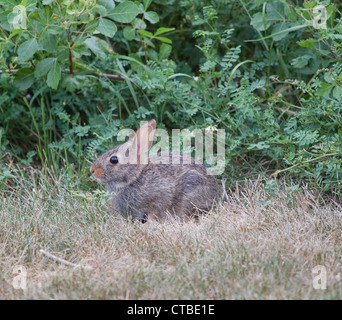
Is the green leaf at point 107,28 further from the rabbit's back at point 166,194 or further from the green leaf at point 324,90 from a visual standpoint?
the green leaf at point 324,90

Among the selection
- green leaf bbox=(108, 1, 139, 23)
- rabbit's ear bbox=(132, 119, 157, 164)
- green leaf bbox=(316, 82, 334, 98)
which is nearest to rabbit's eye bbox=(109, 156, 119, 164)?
rabbit's ear bbox=(132, 119, 157, 164)

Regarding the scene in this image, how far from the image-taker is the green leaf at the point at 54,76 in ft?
15.9

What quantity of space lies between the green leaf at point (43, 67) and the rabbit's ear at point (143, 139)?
1.02 m

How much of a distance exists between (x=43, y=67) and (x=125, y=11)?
81cm

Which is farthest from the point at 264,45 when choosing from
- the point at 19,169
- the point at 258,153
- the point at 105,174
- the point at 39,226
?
the point at 39,226

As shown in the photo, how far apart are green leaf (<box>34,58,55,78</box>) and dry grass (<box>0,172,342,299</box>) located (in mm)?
943

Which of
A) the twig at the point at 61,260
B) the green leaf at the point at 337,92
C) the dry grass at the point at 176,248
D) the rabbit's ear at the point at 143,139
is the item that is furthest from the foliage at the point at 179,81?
the twig at the point at 61,260

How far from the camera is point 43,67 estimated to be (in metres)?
4.89

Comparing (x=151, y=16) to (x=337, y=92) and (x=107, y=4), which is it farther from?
(x=337, y=92)

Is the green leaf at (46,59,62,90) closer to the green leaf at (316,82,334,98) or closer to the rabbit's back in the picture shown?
the rabbit's back

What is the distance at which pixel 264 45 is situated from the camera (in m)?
5.53

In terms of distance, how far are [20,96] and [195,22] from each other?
1798 millimetres
